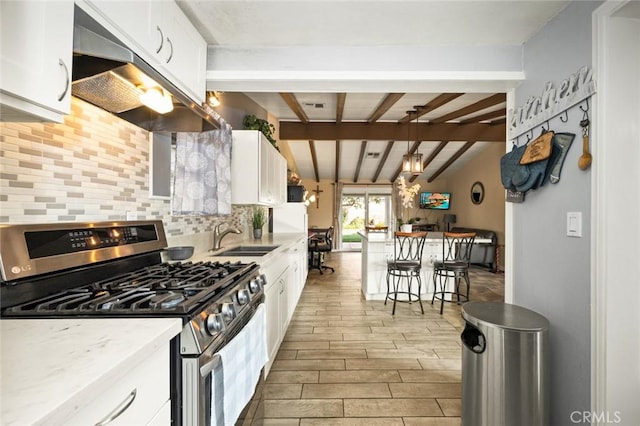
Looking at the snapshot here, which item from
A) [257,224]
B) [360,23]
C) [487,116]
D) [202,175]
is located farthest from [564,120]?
[487,116]

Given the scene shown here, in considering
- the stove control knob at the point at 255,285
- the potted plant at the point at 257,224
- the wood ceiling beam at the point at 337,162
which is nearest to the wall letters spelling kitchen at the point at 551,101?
the stove control knob at the point at 255,285

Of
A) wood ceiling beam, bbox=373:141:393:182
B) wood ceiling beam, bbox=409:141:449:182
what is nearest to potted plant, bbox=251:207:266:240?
wood ceiling beam, bbox=373:141:393:182

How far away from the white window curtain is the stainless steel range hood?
1.10ft

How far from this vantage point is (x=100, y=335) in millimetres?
761

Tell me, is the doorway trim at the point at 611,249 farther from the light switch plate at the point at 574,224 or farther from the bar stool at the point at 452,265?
the bar stool at the point at 452,265

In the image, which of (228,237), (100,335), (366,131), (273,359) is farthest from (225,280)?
(366,131)

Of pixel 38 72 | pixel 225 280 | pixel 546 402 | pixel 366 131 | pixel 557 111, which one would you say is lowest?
pixel 546 402

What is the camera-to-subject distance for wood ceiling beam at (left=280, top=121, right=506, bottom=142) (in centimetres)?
652

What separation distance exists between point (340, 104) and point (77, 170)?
431 cm

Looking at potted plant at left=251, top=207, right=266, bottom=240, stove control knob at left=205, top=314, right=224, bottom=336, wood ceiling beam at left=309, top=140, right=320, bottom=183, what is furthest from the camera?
wood ceiling beam at left=309, top=140, right=320, bottom=183

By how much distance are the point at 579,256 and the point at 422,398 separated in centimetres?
133

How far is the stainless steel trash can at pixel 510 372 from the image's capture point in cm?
142

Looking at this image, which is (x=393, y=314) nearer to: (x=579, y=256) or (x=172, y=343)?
(x=579, y=256)

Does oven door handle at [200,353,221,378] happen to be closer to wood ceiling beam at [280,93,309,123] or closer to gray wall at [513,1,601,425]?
gray wall at [513,1,601,425]
